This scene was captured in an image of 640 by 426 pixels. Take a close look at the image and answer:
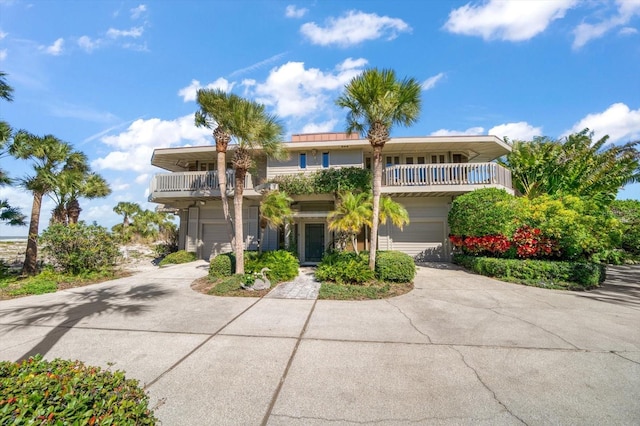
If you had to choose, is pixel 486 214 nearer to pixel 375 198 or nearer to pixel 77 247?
pixel 375 198

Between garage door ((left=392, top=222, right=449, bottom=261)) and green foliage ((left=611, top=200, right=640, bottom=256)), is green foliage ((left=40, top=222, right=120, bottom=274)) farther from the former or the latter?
green foliage ((left=611, top=200, right=640, bottom=256))

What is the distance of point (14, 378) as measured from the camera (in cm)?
218

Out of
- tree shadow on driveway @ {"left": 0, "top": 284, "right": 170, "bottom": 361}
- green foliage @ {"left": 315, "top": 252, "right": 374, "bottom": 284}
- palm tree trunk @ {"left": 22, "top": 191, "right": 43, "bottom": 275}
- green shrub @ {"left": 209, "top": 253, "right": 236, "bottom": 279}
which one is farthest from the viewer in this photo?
palm tree trunk @ {"left": 22, "top": 191, "right": 43, "bottom": 275}

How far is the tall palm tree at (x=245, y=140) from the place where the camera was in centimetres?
1025

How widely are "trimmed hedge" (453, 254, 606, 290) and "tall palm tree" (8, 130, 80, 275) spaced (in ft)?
65.3

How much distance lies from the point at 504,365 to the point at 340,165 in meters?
12.7

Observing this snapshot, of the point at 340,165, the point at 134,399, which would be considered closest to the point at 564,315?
the point at 134,399

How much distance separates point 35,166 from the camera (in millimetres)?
12836

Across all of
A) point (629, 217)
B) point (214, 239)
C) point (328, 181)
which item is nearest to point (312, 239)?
point (328, 181)

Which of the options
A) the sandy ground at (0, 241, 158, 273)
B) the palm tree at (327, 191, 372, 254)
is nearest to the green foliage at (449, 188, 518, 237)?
the palm tree at (327, 191, 372, 254)

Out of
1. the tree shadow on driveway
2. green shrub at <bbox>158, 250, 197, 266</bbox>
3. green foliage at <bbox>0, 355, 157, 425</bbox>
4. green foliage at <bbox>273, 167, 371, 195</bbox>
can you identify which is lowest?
the tree shadow on driveway

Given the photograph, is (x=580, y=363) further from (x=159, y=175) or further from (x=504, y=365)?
(x=159, y=175)

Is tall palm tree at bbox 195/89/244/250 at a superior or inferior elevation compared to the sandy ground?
superior

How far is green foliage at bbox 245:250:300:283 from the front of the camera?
1065cm
